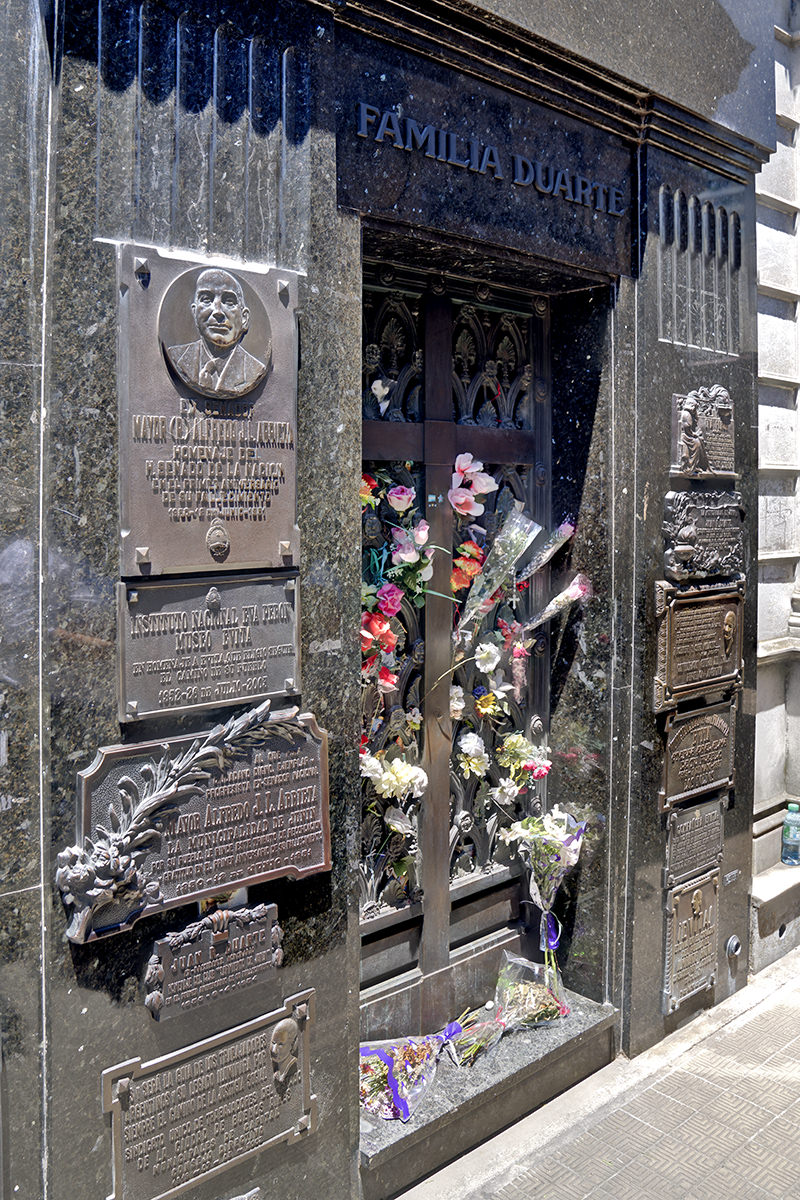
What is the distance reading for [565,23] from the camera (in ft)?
13.4

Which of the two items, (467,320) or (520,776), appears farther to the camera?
(520,776)

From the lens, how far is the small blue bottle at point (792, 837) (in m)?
6.30

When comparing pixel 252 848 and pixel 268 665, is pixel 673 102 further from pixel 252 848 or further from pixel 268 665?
pixel 252 848

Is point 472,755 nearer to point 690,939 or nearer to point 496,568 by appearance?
point 496,568

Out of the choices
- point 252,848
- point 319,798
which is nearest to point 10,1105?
point 252,848

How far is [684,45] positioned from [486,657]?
322 cm

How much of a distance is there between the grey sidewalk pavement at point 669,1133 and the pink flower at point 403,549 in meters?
2.65

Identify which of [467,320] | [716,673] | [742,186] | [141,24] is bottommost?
[716,673]

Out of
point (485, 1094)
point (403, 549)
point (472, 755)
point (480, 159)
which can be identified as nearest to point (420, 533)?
point (403, 549)

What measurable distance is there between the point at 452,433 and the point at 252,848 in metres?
2.20

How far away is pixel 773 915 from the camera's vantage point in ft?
19.1

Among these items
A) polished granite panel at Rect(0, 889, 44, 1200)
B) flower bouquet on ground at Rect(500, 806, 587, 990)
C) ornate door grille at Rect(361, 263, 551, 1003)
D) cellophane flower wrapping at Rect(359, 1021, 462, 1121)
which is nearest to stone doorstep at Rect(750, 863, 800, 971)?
flower bouquet on ground at Rect(500, 806, 587, 990)

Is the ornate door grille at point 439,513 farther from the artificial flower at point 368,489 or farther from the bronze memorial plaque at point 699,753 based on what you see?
the bronze memorial plaque at point 699,753

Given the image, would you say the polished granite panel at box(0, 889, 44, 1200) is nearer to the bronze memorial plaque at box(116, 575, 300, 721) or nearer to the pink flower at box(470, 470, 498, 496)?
the bronze memorial plaque at box(116, 575, 300, 721)
